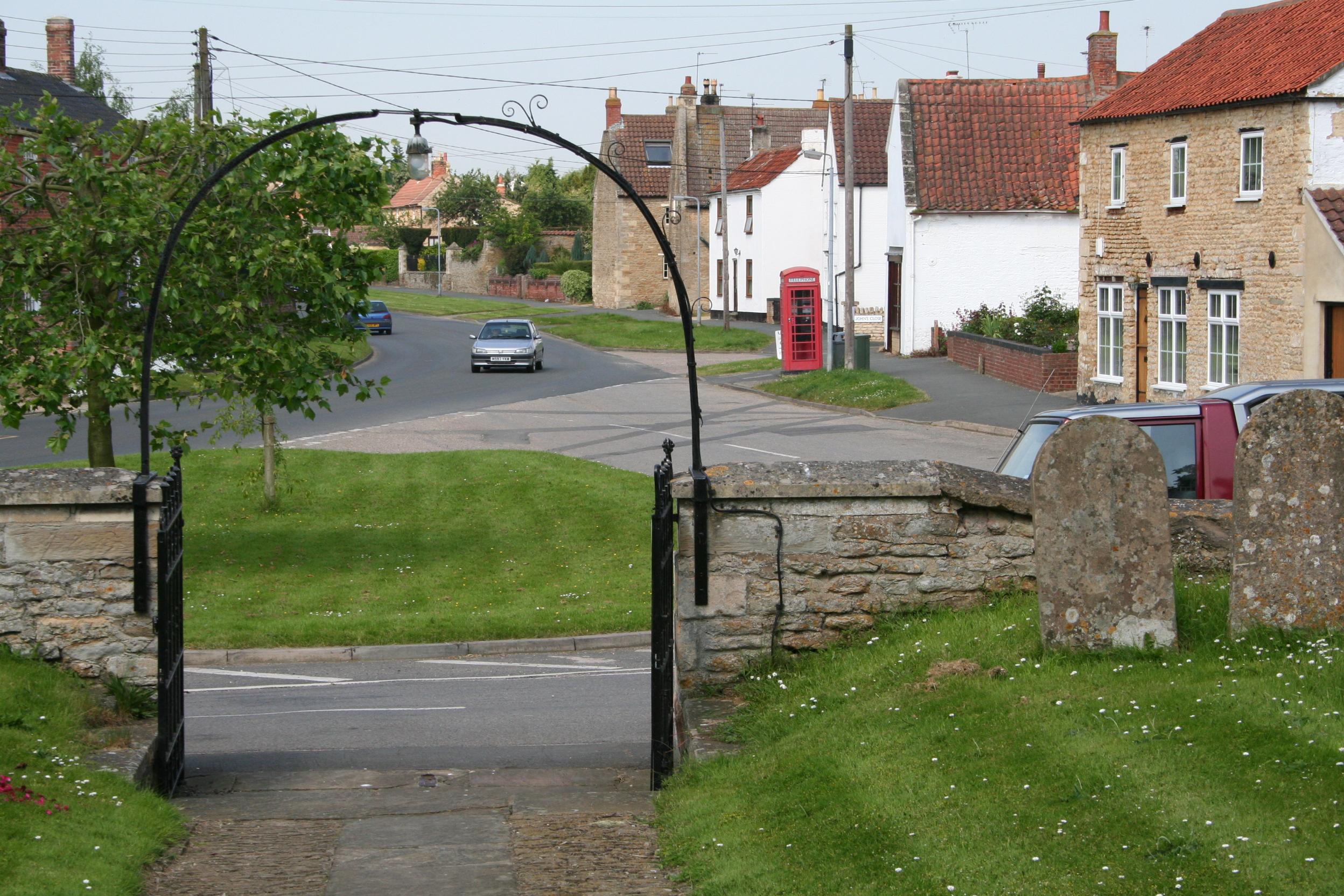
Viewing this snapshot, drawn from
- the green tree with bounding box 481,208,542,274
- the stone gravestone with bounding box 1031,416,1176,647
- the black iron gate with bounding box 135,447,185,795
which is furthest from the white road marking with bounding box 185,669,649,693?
the green tree with bounding box 481,208,542,274

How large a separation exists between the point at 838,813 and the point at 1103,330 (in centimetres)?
2723

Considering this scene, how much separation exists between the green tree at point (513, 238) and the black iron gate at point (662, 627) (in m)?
86.7

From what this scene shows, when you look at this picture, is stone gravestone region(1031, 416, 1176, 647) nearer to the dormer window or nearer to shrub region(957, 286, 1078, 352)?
shrub region(957, 286, 1078, 352)

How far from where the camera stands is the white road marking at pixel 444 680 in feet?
40.7

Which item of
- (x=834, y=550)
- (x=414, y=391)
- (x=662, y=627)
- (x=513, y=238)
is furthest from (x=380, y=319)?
(x=662, y=627)

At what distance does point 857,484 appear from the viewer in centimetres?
851

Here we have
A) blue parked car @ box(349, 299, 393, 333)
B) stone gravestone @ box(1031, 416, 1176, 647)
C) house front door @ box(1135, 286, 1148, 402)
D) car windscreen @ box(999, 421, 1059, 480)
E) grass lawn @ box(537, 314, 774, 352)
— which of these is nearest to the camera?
stone gravestone @ box(1031, 416, 1176, 647)

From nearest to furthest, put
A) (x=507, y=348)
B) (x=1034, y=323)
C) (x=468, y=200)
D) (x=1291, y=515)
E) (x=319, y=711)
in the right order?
1. (x=1291, y=515)
2. (x=319, y=711)
3. (x=1034, y=323)
4. (x=507, y=348)
5. (x=468, y=200)

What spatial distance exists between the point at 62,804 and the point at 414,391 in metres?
32.4

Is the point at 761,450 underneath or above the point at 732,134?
underneath

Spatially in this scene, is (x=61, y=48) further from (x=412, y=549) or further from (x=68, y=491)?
(x=68, y=491)

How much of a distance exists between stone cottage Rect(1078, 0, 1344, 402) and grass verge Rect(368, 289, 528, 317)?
144ft

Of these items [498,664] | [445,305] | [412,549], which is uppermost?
[445,305]

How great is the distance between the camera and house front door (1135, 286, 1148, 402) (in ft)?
98.1
